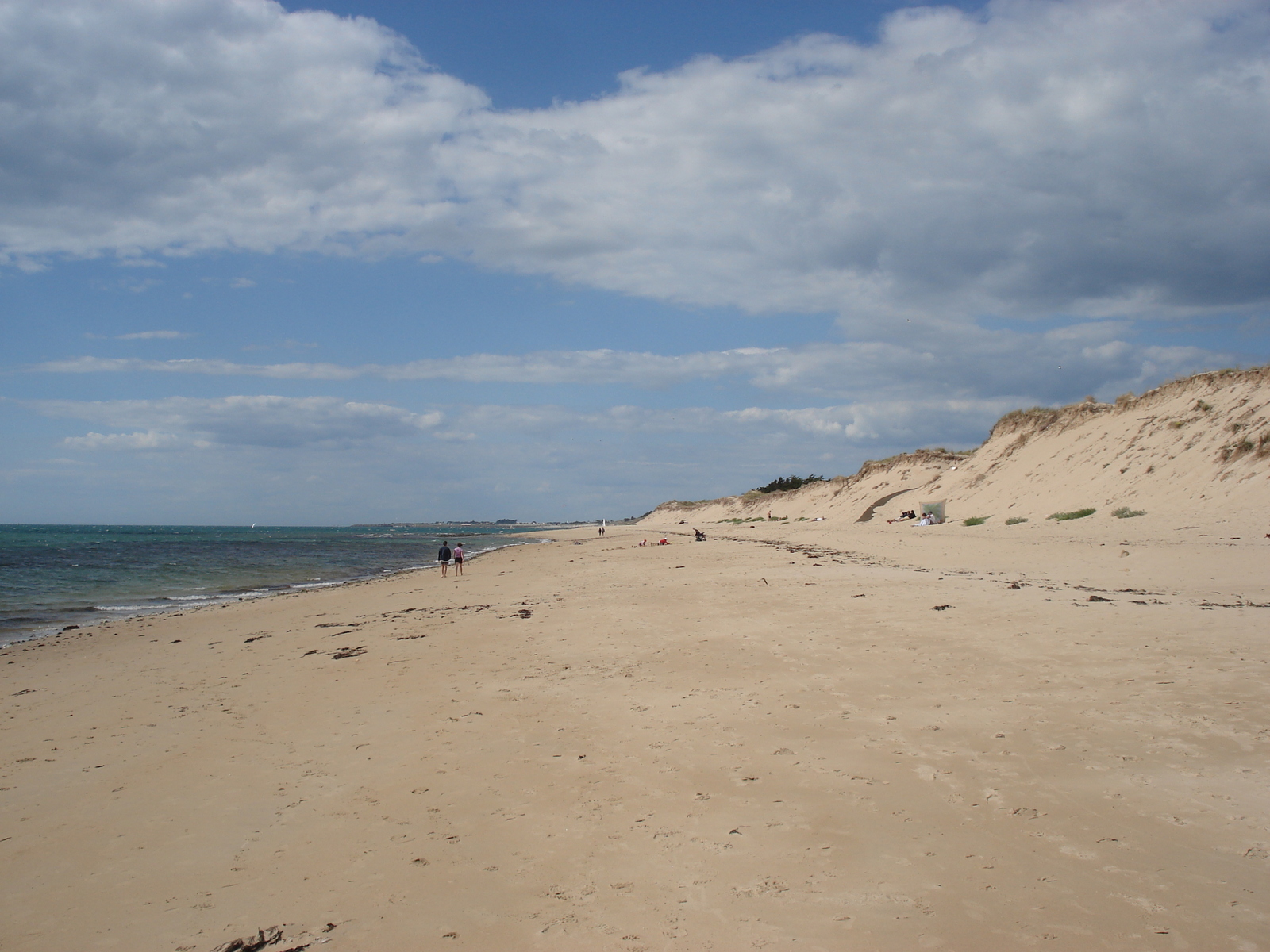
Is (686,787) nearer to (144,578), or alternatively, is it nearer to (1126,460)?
(1126,460)

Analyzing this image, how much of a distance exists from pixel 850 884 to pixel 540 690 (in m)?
4.56

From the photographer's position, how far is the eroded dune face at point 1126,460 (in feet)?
64.2

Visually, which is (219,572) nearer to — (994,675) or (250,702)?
(250,702)

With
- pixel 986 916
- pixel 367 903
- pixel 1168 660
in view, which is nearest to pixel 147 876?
pixel 367 903

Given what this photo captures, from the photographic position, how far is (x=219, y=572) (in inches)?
1212

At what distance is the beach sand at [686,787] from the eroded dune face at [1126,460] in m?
11.6

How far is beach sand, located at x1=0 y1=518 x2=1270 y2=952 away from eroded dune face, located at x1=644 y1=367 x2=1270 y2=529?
11.6 metres

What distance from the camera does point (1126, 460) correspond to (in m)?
24.5

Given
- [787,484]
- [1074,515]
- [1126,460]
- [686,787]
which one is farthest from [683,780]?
[787,484]

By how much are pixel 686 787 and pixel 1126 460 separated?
1031 inches

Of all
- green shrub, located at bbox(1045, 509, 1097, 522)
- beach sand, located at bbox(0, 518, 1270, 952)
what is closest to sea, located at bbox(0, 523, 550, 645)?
beach sand, located at bbox(0, 518, 1270, 952)

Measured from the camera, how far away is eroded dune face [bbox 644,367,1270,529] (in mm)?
19578

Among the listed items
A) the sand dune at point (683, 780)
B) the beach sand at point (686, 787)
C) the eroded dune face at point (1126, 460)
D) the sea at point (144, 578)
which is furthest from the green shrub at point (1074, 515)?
the sea at point (144, 578)

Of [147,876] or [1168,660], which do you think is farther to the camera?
[1168,660]
